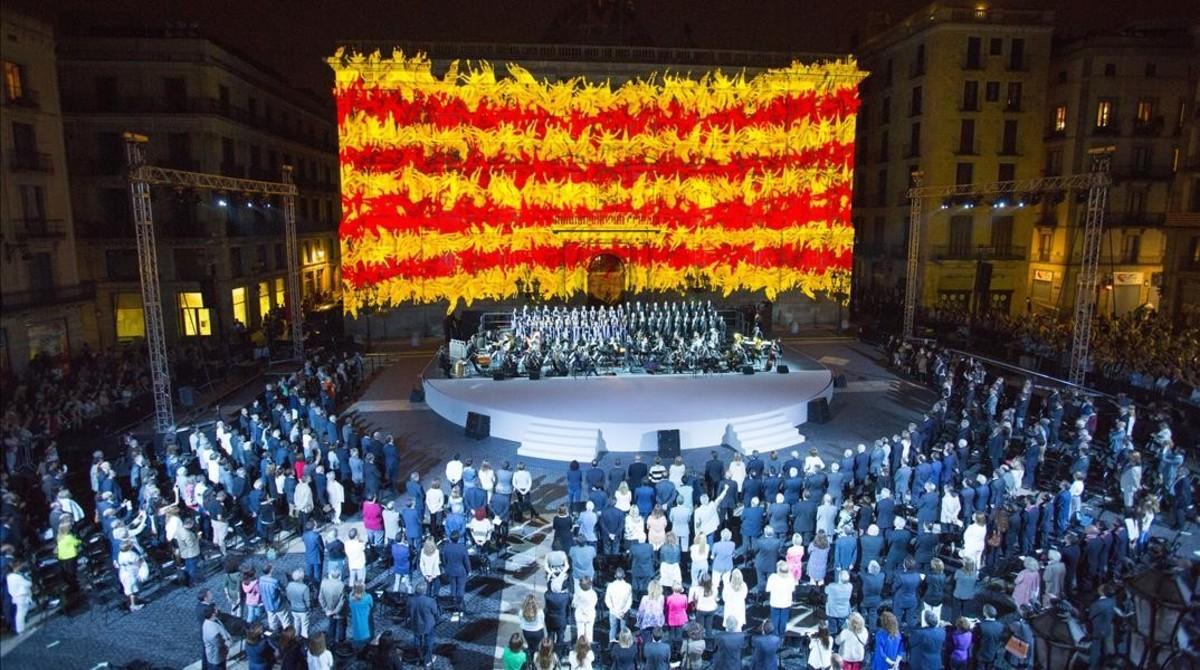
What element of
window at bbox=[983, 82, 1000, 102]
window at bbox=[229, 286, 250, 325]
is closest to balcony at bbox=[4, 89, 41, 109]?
window at bbox=[229, 286, 250, 325]

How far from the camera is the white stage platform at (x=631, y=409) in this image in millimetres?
20000

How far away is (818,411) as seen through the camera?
875 inches

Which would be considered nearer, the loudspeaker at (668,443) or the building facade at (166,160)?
the loudspeaker at (668,443)

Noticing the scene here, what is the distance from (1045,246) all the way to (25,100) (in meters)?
46.8

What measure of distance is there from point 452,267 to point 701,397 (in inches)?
570

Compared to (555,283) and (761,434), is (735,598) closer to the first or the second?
(761,434)

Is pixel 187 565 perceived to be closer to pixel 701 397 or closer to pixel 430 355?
pixel 701 397

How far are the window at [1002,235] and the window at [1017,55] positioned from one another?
7.72 m

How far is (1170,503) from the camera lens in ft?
51.5

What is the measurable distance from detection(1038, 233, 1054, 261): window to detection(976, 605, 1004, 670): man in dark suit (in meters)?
36.3

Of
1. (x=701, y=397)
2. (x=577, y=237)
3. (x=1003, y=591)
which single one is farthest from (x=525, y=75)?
(x=1003, y=591)

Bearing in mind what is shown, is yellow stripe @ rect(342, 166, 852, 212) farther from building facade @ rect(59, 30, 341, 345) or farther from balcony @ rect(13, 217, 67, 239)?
balcony @ rect(13, 217, 67, 239)

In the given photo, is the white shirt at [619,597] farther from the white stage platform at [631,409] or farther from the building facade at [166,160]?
the building facade at [166,160]

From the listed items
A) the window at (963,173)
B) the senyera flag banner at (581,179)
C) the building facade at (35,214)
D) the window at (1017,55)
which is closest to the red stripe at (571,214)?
the senyera flag banner at (581,179)
